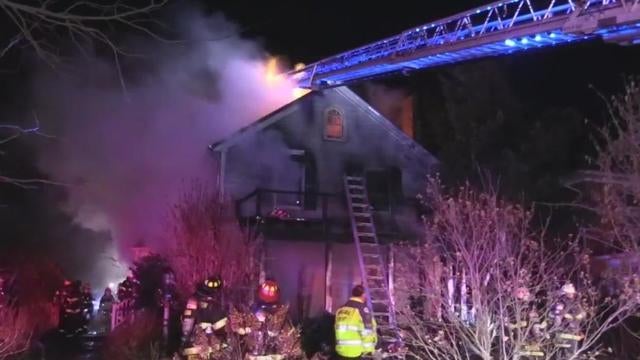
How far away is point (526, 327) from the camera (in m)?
7.70

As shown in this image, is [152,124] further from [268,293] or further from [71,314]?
[268,293]

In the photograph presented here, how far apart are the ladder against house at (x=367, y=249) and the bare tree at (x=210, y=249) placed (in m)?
2.31

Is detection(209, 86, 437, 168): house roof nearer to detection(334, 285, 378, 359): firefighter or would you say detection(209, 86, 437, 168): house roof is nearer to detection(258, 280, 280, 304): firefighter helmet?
detection(258, 280, 280, 304): firefighter helmet

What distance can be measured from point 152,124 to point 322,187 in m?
4.97

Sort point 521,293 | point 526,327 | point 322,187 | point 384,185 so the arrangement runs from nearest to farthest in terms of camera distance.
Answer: point 521,293 → point 526,327 → point 322,187 → point 384,185

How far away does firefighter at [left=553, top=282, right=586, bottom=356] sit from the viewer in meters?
7.92

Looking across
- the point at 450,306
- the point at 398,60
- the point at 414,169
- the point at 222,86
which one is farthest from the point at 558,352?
the point at 222,86

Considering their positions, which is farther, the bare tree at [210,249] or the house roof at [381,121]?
the house roof at [381,121]

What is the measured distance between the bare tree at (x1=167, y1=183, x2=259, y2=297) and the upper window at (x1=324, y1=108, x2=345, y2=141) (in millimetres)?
6145

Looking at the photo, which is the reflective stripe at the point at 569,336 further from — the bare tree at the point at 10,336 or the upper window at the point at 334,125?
the upper window at the point at 334,125

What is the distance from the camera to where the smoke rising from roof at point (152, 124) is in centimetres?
1912

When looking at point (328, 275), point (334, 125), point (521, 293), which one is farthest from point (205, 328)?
point (334, 125)

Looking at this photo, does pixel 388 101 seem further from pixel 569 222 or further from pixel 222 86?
pixel 569 222

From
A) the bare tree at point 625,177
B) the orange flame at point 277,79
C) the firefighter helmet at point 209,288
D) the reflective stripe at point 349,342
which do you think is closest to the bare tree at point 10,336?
the firefighter helmet at point 209,288
